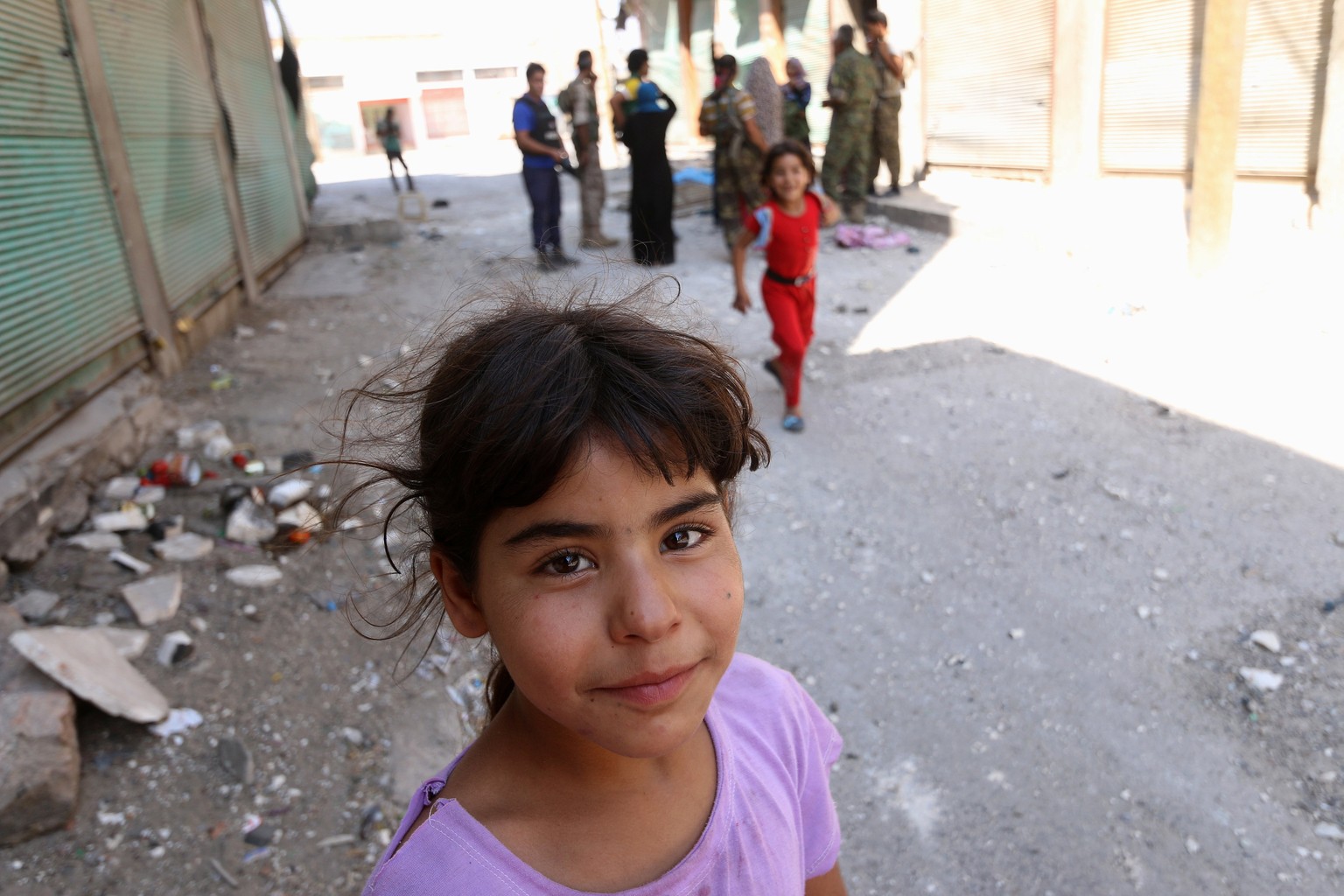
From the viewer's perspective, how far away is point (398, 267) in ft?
30.3

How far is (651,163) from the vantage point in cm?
870

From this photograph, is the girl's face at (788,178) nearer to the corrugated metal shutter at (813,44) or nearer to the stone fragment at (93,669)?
the stone fragment at (93,669)

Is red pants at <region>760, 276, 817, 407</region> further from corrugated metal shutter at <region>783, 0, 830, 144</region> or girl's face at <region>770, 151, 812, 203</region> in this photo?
corrugated metal shutter at <region>783, 0, 830, 144</region>

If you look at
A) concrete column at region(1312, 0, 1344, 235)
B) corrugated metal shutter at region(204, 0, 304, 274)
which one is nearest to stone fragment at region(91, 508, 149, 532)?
corrugated metal shutter at region(204, 0, 304, 274)

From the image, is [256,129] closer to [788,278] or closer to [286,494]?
[788,278]

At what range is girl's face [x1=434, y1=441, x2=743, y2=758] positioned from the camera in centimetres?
90

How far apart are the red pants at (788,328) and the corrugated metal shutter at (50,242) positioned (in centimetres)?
321

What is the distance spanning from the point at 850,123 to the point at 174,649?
332 inches

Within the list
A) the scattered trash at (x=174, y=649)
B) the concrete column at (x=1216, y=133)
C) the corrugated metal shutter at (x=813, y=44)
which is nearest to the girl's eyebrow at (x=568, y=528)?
the scattered trash at (x=174, y=649)

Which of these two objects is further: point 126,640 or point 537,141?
point 537,141

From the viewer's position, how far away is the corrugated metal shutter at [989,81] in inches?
365

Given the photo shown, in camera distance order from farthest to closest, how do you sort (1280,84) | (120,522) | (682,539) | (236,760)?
(1280,84) → (120,522) → (236,760) → (682,539)

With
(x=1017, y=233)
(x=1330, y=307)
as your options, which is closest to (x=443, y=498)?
(x=1330, y=307)

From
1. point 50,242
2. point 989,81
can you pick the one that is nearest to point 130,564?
point 50,242
